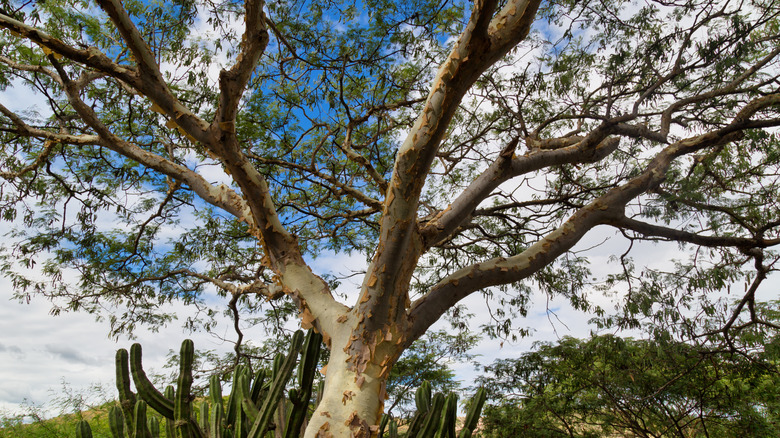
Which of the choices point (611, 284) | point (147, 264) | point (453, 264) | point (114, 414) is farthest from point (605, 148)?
point (147, 264)

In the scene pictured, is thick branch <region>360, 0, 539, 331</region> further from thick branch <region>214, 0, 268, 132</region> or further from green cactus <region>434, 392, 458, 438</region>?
thick branch <region>214, 0, 268, 132</region>

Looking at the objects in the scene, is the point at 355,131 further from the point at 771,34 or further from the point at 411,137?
the point at 771,34

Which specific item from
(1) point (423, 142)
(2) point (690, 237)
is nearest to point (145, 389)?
(1) point (423, 142)

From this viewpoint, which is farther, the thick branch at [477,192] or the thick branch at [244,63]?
the thick branch at [477,192]

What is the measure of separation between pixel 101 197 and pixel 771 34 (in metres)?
8.26

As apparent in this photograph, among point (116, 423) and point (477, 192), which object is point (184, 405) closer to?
point (116, 423)

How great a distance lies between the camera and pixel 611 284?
6.07 meters

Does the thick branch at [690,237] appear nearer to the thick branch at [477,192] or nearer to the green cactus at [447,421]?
the thick branch at [477,192]

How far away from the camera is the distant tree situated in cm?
560

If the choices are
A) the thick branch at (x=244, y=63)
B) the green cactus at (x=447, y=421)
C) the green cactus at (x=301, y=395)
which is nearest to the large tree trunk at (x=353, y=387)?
the green cactus at (x=301, y=395)

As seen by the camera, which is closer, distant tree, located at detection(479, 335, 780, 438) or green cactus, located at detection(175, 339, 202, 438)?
green cactus, located at detection(175, 339, 202, 438)

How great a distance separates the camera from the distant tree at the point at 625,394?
5.60m

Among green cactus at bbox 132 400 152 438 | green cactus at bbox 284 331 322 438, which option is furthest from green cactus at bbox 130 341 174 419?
green cactus at bbox 284 331 322 438

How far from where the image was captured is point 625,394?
610 centimetres
